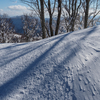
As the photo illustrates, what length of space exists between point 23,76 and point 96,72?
2.98 ft

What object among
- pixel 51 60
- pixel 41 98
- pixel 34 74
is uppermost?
pixel 51 60

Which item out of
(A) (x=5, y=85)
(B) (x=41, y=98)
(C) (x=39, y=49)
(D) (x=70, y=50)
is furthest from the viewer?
(C) (x=39, y=49)

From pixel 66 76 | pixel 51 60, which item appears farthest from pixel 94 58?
pixel 51 60

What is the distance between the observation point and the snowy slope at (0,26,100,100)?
880mm

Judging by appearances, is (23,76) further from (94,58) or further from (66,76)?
(94,58)

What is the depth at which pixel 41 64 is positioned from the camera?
1.27 meters

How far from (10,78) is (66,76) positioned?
0.71 m

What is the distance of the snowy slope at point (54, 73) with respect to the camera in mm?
880

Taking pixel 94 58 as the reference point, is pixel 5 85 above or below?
below

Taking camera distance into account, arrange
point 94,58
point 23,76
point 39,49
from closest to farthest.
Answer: point 23,76, point 94,58, point 39,49

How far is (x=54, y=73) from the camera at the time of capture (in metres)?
1.10

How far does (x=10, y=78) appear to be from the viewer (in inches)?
43.3

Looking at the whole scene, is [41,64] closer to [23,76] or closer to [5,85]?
[23,76]

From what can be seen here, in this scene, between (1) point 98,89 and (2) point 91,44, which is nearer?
(1) point 98,89
